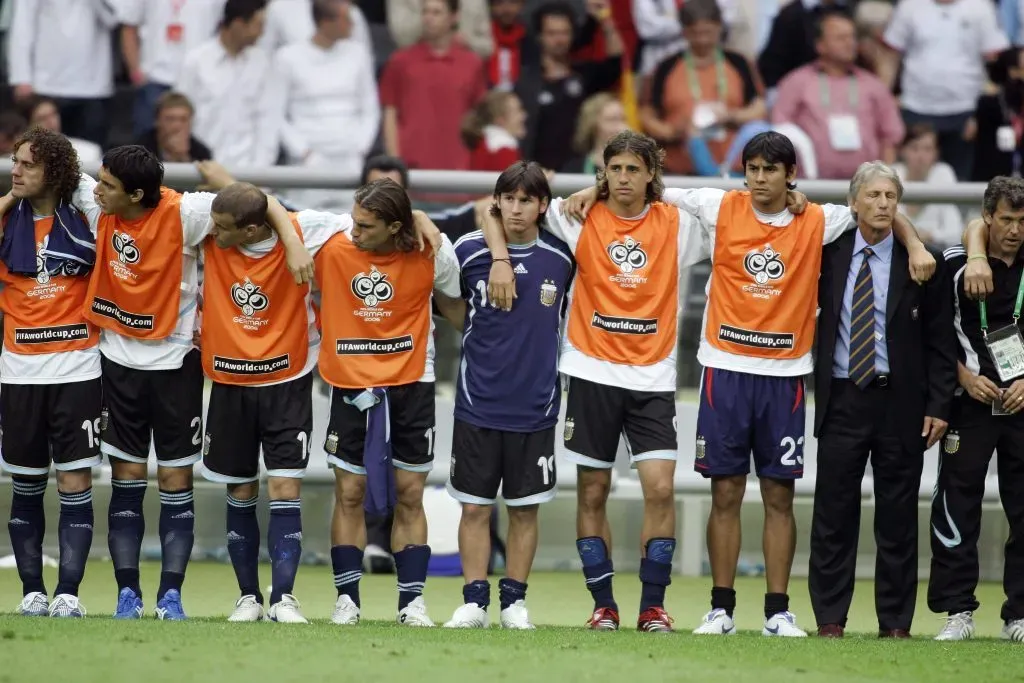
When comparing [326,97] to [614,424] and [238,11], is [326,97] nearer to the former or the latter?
[238,11]

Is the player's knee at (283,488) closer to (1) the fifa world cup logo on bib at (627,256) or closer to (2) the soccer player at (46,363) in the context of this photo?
(2) the soccer player at (46,363)

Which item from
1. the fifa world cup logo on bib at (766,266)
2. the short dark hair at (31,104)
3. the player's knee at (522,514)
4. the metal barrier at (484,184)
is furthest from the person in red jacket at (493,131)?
the player's knee at (522,514)

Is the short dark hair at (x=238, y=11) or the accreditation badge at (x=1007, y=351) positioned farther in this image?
the short dark hair at (x=238, y=11)

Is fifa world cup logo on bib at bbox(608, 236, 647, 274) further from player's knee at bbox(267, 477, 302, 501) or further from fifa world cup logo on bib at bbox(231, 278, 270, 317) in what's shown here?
player's knee at bbox(267, 477, 302, 501)

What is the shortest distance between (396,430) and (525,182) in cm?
123

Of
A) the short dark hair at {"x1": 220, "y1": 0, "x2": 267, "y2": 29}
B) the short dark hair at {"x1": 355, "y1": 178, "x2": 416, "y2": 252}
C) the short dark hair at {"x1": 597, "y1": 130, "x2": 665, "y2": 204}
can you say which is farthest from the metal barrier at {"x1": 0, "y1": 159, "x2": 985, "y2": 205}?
the short dark hair at {"x1": 220, "y1": 0, "x2": 267, "y2": 29}

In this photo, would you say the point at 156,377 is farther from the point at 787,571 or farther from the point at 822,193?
the point at 822,193

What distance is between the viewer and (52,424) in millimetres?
6879

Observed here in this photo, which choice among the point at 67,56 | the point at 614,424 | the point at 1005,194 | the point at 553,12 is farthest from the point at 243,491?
the point at 553,12

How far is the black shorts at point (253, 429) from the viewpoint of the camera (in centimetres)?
686

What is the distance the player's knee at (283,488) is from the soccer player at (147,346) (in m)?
0.41

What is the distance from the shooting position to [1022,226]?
22.8 feet

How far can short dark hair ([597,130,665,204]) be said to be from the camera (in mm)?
6992

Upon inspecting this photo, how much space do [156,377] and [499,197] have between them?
170cm
